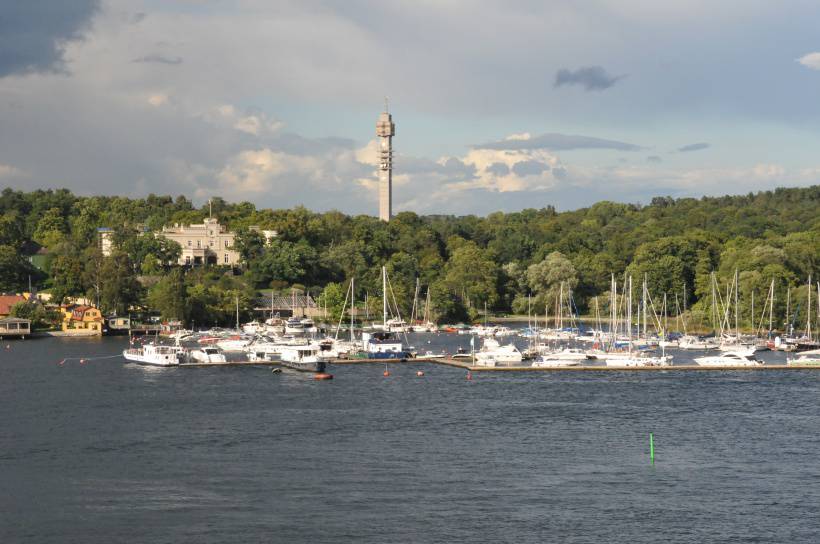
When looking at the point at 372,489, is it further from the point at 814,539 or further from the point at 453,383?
the point at 453,383

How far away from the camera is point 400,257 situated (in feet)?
486

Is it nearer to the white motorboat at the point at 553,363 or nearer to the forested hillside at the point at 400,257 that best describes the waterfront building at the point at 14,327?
the forested hillside at the point at 400,257

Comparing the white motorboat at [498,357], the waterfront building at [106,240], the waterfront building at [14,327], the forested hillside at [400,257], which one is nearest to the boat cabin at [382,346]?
the white motorboat at [498,357]

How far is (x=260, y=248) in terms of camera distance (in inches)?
5807

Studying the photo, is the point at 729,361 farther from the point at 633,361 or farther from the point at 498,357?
the point at 498,357

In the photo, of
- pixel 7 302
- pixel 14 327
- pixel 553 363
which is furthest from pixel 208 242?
pixel 553 363

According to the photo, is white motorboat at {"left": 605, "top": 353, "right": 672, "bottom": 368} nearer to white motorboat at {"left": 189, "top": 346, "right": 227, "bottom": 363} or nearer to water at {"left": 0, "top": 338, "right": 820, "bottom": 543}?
water at {"left": 0, "top": 338, "right": 820, "bottom": 543}

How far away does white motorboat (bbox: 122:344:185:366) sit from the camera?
7862 cm

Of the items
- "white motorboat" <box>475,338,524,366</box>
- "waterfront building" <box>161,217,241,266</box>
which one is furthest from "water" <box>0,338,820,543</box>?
"waterfront building" <box>161,217,241,266</box>

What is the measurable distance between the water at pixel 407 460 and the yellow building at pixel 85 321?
44.2m

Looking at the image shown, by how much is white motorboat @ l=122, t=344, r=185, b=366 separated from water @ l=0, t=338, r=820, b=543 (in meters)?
8.45

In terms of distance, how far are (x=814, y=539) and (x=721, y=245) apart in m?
113

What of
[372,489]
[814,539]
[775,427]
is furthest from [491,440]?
[814,539]

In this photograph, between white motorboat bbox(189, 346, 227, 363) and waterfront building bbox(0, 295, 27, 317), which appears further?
waterfront building bbox(0, 295, 27, 317)
